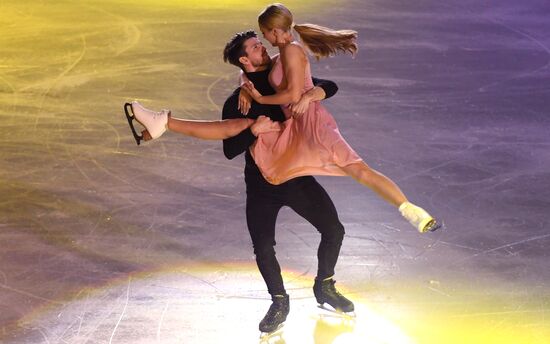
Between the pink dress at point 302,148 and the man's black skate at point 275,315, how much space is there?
0.80 metres

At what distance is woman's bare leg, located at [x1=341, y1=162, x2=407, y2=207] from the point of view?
16.9 ft

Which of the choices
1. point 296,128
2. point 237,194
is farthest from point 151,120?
point 237,194

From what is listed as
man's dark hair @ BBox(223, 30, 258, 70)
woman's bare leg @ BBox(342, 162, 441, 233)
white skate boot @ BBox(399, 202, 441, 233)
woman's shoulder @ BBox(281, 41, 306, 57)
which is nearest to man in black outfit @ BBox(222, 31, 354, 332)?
man's dark hair @ BBox(223, 30, 258, 70)

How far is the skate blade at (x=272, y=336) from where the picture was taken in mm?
5672

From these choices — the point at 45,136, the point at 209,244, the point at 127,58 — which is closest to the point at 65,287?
the point at 209,244

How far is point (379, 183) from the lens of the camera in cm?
520

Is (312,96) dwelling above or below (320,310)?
above

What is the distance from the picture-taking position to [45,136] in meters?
9.17

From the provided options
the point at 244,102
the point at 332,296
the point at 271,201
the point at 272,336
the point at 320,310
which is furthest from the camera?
the point at 320,310

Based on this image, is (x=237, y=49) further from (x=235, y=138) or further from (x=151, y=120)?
(x=151, y=120)

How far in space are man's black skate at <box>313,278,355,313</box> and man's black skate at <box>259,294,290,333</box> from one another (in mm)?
229

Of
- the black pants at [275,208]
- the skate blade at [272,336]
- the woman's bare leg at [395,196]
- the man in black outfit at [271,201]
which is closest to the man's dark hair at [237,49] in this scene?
the man in black outfit at [271,201]

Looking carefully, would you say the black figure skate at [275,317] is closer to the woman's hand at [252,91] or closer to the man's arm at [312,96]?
the man's arm at [312,96]

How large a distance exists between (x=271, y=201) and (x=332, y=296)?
2.53ft
